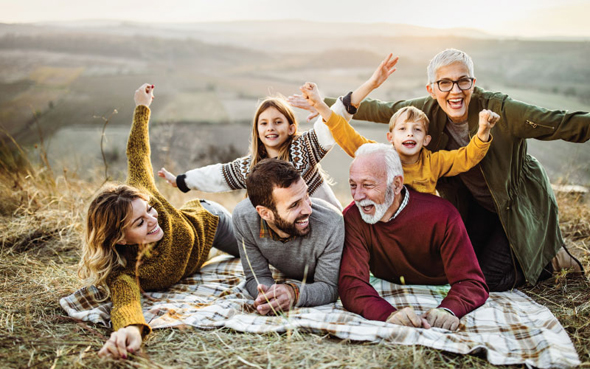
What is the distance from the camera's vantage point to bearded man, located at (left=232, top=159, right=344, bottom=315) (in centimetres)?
320

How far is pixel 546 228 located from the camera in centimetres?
392

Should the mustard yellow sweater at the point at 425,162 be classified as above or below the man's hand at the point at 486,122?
below

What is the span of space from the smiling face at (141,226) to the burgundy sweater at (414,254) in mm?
1549

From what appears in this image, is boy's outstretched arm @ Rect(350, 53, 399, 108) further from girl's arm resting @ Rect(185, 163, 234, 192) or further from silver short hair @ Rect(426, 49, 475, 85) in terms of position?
girl's arm resting @ Rect(185, 163, 234, 192)

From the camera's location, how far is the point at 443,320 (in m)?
3.01

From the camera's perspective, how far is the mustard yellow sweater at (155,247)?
341 centimetres

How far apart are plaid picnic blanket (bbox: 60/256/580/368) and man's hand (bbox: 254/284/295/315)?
66 millimetres

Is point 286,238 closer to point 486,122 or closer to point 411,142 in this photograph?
point 411,142

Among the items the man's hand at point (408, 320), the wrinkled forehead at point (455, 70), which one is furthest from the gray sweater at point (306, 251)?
the wrinkled forehead at point (455, 70)

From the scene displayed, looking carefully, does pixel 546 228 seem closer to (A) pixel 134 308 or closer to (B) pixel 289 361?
(B) pixel 289 361

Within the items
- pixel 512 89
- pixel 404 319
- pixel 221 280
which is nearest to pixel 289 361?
pixel 404 319

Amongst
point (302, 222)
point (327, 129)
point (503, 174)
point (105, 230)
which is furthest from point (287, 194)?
point (503, 174)

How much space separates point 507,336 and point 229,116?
8.96 metres

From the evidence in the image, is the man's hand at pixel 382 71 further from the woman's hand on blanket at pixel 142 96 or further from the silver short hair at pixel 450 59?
the woman's hand on blanket at pixel 142 96
